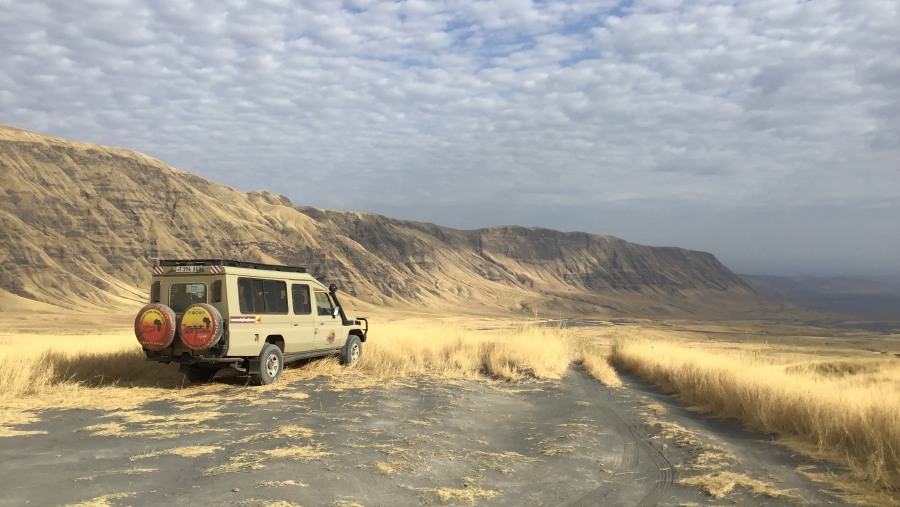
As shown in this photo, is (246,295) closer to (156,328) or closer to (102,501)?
(156,328)

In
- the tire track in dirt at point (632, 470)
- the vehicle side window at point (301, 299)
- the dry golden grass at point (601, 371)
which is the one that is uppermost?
the vehicle side window at point (301, 299)

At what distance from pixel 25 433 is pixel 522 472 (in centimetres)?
683

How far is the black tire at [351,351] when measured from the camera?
16047 mm

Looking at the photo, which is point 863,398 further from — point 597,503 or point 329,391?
point 329,391

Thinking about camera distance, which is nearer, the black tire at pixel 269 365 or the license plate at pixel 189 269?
the license plate at pixel 189 269

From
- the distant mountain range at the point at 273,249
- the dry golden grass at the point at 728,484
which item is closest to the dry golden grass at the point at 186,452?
the dry golden grass at the point at 728,484

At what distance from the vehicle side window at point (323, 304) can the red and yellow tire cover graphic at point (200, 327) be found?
3.62m

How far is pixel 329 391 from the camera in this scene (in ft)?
40.3

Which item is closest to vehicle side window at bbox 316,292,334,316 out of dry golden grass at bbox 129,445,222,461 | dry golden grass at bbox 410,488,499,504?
dry golden grass at bbox 129,445,222,461

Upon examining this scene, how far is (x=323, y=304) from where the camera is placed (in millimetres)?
15344

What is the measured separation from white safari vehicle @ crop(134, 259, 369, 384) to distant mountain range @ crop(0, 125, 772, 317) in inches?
2524

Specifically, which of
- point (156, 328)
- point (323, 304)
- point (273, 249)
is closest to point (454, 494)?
point (156, 328)

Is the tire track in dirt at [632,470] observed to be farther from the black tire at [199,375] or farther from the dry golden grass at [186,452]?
the black tire at [199,375]

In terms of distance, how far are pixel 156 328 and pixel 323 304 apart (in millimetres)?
4452
